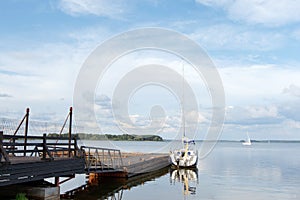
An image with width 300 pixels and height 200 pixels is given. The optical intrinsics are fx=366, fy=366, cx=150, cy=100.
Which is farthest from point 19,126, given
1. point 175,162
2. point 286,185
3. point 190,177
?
point 175,162

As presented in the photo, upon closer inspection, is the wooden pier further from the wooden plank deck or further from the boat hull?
the boat hull

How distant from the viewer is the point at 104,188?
26.0m

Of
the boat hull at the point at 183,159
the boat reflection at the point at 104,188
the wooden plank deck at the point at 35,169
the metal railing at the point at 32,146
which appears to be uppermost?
the metal railing at the point at 32,146

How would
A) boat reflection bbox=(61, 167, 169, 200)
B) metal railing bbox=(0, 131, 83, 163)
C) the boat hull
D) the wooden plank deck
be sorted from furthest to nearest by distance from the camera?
the boat hull, boat reflection bbox=(61, 167, 169, 200), metal railing bbox=(0, 131, 83, 163), the wooden plank deck

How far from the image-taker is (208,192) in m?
27.7

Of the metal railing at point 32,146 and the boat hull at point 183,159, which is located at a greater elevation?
the metal railing at point 32,146

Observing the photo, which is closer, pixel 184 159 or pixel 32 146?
→ pixel 32 146

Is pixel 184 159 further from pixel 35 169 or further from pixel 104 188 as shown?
pixel 35 169

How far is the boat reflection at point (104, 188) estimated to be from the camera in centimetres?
2329

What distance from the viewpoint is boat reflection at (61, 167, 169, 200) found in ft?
76.4

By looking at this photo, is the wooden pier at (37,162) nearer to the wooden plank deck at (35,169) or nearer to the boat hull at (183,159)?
the wooden plank deck at (35,169)

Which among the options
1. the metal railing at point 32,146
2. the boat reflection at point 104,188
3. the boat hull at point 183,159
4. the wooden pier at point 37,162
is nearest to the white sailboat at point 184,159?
the boat hull at point 183,159

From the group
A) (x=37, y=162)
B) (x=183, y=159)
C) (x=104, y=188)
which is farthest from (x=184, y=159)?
(x=37, y=162)

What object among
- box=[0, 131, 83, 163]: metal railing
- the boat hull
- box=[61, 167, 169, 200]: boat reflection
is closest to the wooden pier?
box=[0, 131, 83, 163]: metal railing
